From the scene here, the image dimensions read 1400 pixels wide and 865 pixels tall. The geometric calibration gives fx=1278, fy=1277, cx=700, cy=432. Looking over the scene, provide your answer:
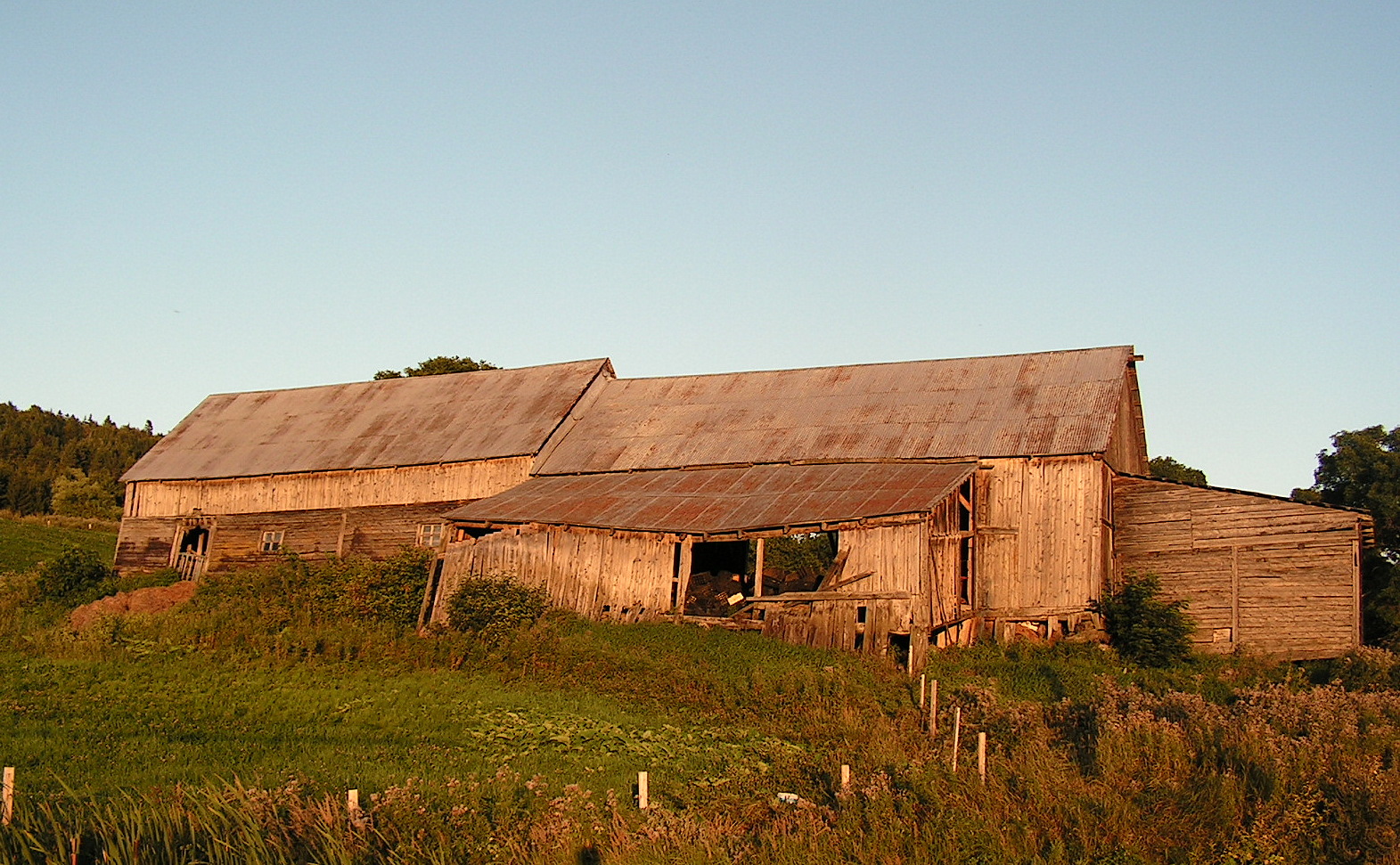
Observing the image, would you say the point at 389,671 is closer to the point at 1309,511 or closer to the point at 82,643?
the point at 82,643

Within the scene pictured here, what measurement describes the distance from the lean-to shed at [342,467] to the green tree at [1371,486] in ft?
69.1

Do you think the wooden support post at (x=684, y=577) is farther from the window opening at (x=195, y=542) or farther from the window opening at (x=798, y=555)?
the window opening at (x=195, y=542)

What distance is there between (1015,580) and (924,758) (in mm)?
13243

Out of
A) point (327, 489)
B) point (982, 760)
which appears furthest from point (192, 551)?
point (982, 760)

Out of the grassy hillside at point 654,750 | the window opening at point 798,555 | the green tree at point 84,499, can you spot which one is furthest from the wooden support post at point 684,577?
the green tree at point 84,499

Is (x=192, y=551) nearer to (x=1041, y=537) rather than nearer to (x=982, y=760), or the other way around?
(x=1041, y=537)

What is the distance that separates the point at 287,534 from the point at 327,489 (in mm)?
1668

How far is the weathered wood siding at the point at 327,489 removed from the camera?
33.8 meters

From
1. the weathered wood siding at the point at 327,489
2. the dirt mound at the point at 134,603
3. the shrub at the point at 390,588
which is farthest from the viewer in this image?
the weathered wood siding at the point at 327,489

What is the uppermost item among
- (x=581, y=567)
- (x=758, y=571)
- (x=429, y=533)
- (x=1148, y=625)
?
(x=429, y=533)

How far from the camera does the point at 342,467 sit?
3538 centimetres

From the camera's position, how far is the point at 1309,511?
83.8ft

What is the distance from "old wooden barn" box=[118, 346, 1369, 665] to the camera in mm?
25188

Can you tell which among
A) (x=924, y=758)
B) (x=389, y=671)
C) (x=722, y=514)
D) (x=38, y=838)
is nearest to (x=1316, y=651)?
(x=722, y=514)
